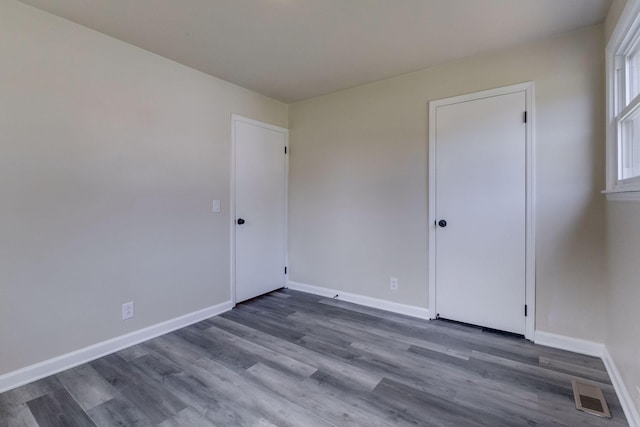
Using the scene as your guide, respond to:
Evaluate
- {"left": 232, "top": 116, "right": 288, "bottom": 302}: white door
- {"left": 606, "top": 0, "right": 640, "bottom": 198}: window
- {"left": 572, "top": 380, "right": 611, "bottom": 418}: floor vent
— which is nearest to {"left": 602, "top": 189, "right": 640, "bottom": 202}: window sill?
{"left": 606, "top": 0, "right": 640, "bottom": 198}: window

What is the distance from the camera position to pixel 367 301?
3387mm

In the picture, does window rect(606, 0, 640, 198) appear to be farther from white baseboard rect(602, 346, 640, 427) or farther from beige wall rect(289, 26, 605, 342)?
white baseboard rect(602, 346, 640, 427)

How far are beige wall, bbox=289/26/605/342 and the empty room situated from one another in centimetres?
2

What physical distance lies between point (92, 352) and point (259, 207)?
2.03m

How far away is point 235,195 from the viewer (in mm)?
3350

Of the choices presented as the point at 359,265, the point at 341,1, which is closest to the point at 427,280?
the point at 359,265

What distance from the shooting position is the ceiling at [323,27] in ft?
6.54

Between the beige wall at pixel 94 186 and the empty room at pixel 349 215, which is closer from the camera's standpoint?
the empty room at pixel 349 215

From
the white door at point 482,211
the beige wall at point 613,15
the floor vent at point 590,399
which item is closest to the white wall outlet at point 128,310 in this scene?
the white door at point 482,211

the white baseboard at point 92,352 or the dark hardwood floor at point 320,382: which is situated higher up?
the white baseboard at point 92,352

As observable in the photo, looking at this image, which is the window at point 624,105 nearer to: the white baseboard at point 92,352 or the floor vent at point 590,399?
the floor vent at point 590,399

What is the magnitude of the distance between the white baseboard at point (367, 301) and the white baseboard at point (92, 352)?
47.9 inches

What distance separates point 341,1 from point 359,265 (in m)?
2.50

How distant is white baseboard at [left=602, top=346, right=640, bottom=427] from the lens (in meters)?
1.54
